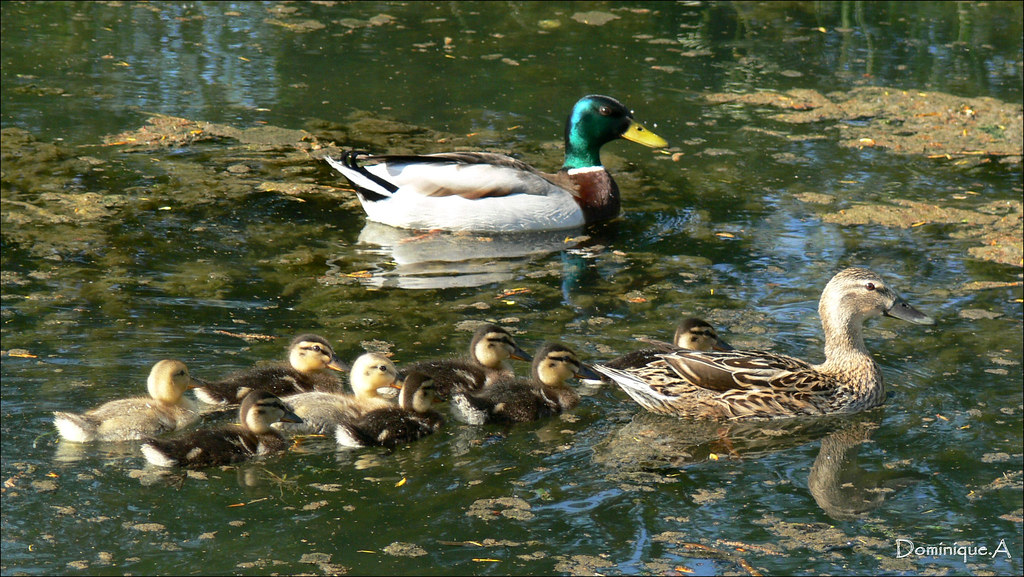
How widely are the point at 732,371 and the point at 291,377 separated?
2379 mm

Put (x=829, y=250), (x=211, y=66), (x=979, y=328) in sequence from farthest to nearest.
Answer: (x=211, y=66), (x=829, y=250), (x=979, y=328)

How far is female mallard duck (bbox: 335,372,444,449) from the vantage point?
6234 mm

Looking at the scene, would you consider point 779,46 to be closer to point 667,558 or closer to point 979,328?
point 979,328

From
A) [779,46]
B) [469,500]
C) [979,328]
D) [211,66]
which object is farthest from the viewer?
[779,46]

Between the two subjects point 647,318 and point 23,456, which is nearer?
point 23,456

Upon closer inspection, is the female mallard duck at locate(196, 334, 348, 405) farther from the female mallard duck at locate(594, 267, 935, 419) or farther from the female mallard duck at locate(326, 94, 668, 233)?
the female mallard duck at locate(326, 94, 668, 233)

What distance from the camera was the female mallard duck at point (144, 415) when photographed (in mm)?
6000

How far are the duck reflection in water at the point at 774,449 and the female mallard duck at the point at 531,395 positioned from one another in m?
0.40

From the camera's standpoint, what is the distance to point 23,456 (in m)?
5.85

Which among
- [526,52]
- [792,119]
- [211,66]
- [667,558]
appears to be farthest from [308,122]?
[667,558]

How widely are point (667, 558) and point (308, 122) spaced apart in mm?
7486

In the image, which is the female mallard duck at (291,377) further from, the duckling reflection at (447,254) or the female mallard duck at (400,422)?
the duckling reflection at (447,254)

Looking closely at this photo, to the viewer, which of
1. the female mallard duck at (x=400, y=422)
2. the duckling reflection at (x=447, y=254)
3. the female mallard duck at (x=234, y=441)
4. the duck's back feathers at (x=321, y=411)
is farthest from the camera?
the duckling reflection at (x=447, y=254)

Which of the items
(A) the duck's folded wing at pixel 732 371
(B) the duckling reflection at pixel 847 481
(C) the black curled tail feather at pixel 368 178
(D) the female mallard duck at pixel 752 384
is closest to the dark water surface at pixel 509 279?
(B) the duckling reflection at pixel 847 481
